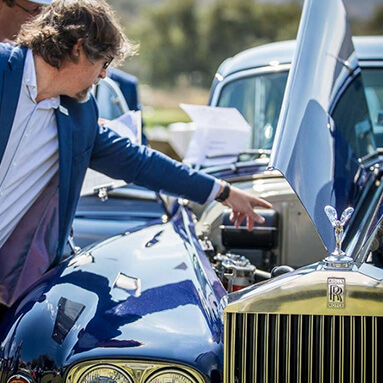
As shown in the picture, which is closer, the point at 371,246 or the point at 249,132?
the point at 371,246

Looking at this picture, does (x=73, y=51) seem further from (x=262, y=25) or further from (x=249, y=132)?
(x=262, y=25)

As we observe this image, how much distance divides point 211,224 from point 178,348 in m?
1.41

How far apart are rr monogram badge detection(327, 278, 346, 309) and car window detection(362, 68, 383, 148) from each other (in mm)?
2243

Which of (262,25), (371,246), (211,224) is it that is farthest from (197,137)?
(262,25)

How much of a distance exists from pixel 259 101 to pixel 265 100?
0.04m

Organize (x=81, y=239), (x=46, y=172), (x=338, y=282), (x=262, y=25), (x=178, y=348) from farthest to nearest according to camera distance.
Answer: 1. (x=262, y=25)
2. (x=81, y=239)
3. (x=46, y=172)
4. (x=178, y=348)
5. (x=338, y=282)

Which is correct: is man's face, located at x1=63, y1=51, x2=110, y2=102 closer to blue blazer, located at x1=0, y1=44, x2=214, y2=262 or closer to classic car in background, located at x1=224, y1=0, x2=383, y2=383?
blue blazer, located at x1=0, y1=44, x2=214, y2=262

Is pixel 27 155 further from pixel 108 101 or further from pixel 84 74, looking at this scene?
pixel 108 101

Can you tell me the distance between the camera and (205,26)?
2810 inches

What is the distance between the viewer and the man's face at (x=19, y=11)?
3.85 meters

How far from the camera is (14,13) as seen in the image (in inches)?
152

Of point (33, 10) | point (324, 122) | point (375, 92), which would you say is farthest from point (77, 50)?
point (375, 92)

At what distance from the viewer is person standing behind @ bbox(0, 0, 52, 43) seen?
384cm

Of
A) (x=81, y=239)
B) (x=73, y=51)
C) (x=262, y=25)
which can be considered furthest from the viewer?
(x=262, y=25)
